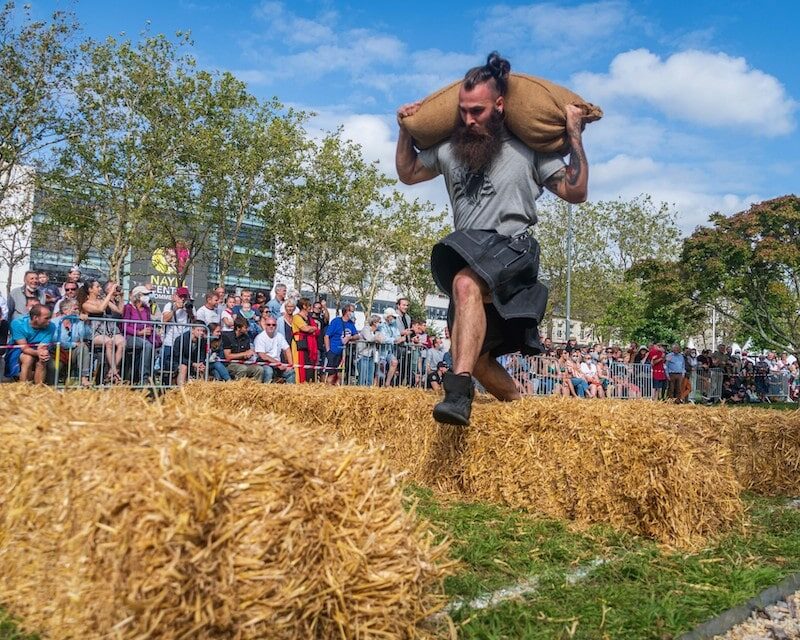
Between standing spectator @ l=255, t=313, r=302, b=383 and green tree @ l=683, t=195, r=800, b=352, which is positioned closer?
standing spectator @ l=255, t=313, r=302, b=383

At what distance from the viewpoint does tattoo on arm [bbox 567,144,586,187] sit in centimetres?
468

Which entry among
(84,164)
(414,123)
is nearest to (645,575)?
(414,123)

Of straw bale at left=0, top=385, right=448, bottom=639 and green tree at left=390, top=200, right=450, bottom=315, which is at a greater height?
green tree at left=390, top=200, right=450, bottom=315

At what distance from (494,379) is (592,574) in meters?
2.02

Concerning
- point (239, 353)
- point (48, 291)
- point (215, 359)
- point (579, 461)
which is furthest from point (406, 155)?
point (48, 291)

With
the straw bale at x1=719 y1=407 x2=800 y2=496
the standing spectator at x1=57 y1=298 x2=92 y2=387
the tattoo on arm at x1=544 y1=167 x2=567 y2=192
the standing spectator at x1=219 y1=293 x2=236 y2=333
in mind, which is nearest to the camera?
the tattoo on arm at x1=544 y1=167 x2=567 y2=192

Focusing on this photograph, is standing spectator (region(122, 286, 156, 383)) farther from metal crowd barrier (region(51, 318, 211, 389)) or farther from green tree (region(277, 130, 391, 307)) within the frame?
green tree (region(277, 130, 391, 307))

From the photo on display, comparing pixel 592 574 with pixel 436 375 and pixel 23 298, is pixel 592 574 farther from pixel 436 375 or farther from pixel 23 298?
pixel 436 375

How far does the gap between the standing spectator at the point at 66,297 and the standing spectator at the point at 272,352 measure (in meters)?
2.78

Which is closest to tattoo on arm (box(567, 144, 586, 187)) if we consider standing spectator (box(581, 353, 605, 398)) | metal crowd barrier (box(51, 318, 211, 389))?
metal crowd barrier (box(51, 318, 211, 389))

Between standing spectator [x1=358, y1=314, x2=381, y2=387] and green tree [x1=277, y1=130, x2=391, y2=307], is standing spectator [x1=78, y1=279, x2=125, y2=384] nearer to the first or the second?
standing spectator [x1=358, y1=314, x2=381, y2=387]

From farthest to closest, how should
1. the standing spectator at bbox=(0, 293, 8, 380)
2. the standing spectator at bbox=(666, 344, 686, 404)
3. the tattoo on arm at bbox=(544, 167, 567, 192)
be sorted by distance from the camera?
the standing spectator at bbox=(666, 344, 686, 404) < the standing spectator at bbox=(0, 293, 8, 380) < the tattoo on arm at bbox=(544, 167, 567, 192)

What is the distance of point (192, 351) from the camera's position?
1045 centimetres

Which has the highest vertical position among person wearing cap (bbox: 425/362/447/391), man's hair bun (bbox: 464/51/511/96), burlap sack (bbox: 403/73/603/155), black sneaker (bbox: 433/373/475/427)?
man's hair bun (bbox: 464/51/511/96)
